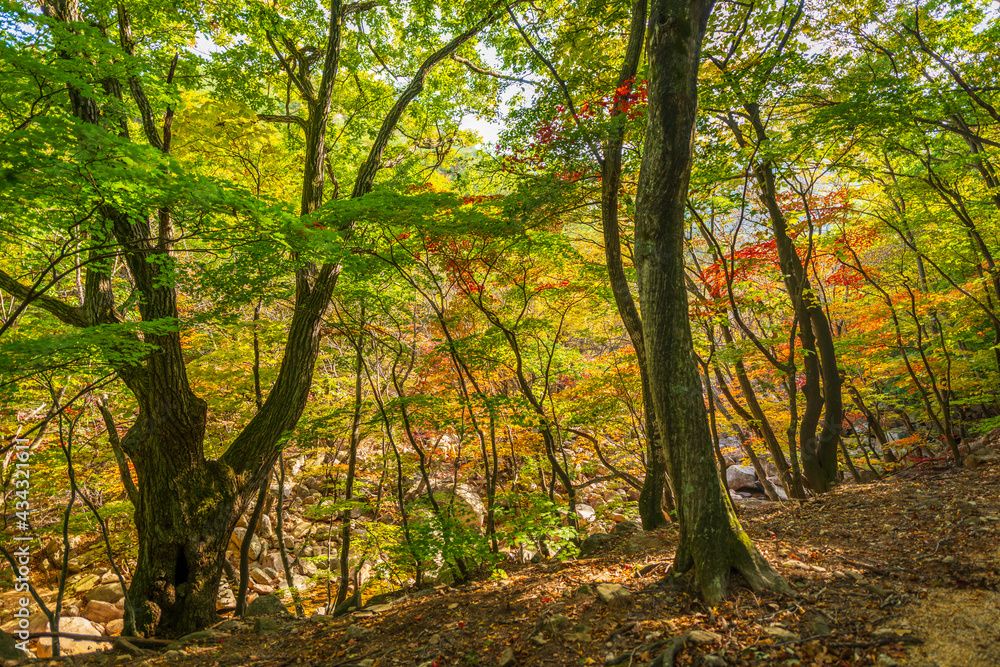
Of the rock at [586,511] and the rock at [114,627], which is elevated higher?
the rock at [114,627]

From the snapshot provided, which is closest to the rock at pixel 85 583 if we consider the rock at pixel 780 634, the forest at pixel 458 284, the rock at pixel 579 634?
the forest at pixel 458 284

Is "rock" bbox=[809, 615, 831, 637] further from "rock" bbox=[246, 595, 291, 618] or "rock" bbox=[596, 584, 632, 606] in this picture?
"rock" bbox=[246, 595, 291, 618]

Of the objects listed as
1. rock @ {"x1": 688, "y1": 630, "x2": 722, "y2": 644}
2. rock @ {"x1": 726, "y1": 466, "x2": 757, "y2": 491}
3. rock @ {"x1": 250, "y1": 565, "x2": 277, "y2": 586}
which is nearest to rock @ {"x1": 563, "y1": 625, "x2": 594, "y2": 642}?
rock @ {"x1": 688, "y1": 630, "x2": 722, "y2": 644}

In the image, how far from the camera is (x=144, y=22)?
6.09 metres

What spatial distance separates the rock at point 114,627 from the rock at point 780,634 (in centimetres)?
935

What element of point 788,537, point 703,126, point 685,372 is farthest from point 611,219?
point 788,537

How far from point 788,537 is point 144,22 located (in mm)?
9664

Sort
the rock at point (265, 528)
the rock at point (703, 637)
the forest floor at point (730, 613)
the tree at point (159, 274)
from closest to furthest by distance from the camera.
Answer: the forest floor at point (730, 613) → the rock at point (703, 637) → the tree at point (159, 274) → the rock at point (265, 528)

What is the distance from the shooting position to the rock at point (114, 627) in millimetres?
7438

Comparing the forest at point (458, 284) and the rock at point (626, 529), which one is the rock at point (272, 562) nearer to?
the forest at point (458, 284)

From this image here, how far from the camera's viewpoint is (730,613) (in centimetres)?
279

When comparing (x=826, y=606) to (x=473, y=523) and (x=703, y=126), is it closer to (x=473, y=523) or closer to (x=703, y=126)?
(x=703, y=126)

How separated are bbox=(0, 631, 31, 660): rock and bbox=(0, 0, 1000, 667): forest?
14.5 inches

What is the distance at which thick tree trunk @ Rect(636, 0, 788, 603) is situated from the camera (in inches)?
122
